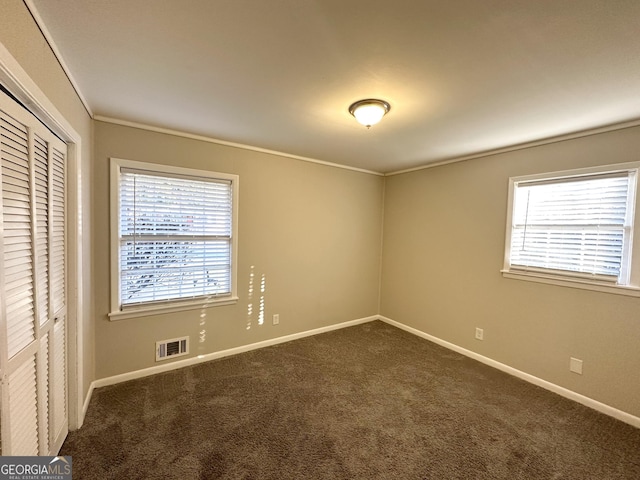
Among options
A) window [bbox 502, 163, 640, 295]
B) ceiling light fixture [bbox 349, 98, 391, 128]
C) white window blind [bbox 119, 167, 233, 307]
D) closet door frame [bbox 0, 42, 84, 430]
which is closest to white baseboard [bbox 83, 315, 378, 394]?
closet door frame [bbox 0, 42, 84, 430]

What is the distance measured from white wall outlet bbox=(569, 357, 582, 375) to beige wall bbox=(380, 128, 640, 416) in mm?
34

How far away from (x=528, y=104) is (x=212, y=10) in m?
2.08

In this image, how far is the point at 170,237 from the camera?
279 centimetres

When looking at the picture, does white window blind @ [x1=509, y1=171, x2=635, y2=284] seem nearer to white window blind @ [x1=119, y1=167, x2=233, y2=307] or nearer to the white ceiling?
the white ceiling

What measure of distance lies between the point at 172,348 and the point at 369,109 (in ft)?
9.52

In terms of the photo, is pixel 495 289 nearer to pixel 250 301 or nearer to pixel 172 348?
pixel 250 301

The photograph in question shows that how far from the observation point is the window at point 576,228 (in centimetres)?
230

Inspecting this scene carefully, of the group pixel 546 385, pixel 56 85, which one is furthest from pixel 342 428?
pixel 56 85

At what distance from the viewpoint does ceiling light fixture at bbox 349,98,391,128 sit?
1.96 meters

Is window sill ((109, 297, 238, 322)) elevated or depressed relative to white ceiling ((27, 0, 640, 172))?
depressed

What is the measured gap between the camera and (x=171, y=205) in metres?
2.79

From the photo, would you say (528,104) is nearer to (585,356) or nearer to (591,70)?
(591,70)

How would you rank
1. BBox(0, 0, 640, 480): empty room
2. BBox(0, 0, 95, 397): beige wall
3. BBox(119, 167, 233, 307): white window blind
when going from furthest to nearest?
BBox(119, 167, 233, 307): white window blind
BBox(0, 0, 640, 480): empty room
BBox(0, 0, 95, 397): beige wall

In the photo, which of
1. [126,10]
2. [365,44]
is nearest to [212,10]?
[126,10]
